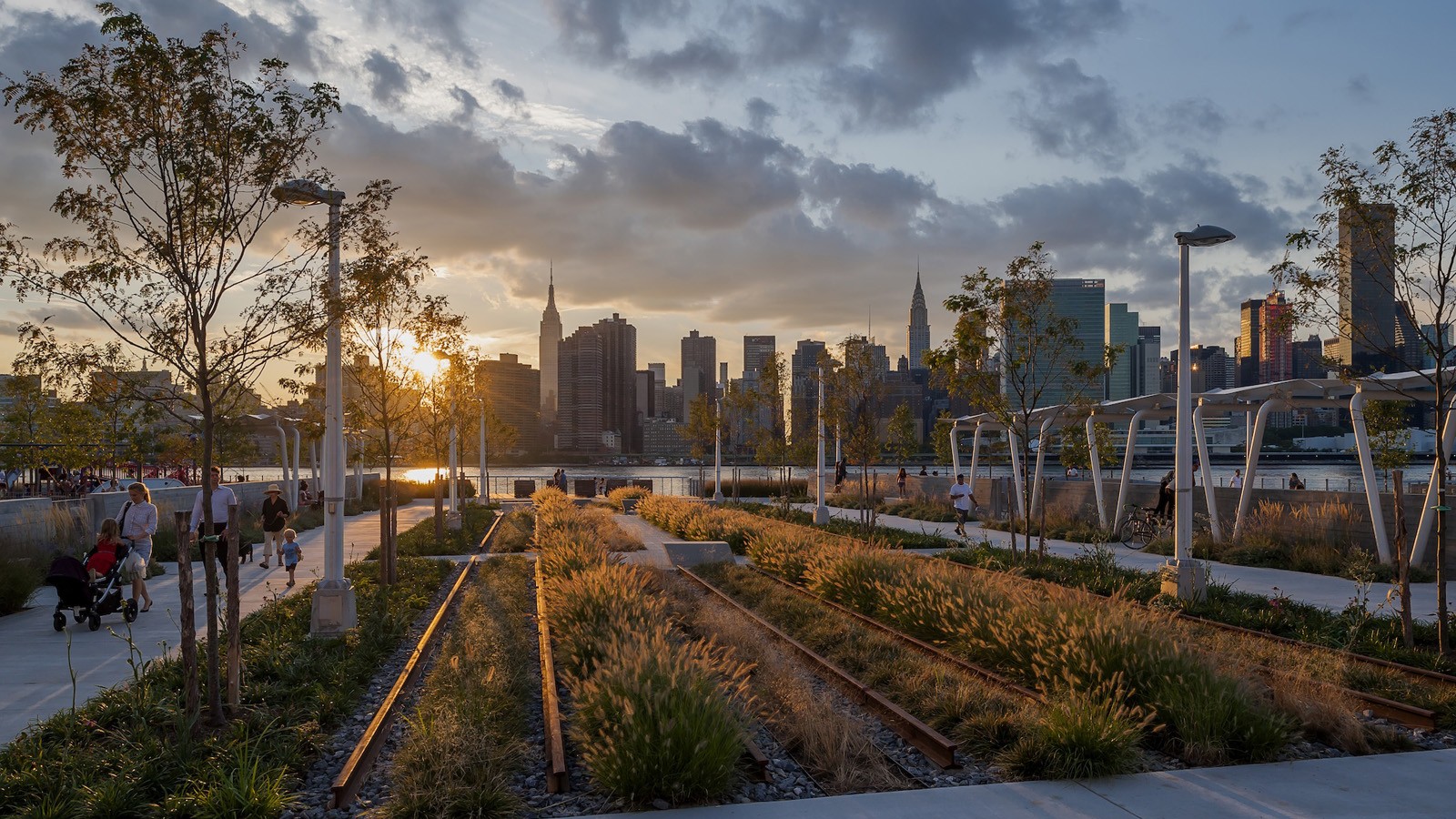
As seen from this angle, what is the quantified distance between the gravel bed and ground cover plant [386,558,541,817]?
17 cm

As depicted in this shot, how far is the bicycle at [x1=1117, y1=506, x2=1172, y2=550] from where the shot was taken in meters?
→ 21.0

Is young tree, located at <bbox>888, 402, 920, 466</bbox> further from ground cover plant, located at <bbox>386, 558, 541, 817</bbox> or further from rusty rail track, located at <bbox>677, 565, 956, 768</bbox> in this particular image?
ground cover plant, located at <bbox>386, 558, 541, 817</bbox>

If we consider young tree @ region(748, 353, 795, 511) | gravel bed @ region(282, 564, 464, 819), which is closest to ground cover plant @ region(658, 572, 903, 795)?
gravel bed @ region(282, 564, 464, 819)

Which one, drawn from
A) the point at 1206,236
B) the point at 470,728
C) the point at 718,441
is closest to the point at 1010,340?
the point at 1206,236

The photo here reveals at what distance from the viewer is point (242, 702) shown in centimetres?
824

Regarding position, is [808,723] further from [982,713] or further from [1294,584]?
[1294,584]

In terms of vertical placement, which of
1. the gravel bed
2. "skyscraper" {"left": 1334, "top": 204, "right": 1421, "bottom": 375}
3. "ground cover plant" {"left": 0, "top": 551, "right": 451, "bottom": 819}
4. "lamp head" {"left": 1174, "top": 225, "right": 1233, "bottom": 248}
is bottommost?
the gravel bed

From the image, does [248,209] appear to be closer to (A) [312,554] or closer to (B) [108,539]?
(B) [108,539]

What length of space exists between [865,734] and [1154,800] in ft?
7.57

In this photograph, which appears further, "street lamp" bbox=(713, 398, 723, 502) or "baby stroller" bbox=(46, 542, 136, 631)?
"street lamp" bbox=(713, 398, 723, 502)

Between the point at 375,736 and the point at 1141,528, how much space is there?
18915 mm

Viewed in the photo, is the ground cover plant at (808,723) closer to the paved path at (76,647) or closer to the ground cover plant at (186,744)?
the ground cover plant at (186,744)

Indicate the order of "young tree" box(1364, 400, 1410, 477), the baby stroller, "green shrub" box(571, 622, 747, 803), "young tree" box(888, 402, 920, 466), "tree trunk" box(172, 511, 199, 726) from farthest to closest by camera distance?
"young tree" box(888, 402, 920, 466)
"young tree" box(1364, 400, 1410, 477)
the baby stroller
"tree trunk" box(172, 511, 199, 726)
"green shrub" box(571, 622, 747, 803)

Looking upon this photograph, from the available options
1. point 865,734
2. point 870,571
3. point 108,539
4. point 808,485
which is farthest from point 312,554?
point 808,485
